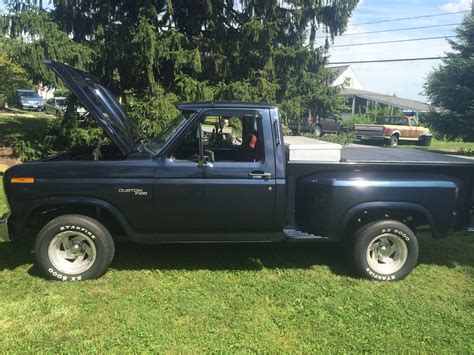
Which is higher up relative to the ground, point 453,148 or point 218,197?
point 218,197

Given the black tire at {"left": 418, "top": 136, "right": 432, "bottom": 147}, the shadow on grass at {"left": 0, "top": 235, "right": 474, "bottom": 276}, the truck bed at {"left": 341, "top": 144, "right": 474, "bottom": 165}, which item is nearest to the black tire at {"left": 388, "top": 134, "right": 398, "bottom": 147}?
the black tire at {"left": 418, "top": 136, "right": 432, "bottom": 147}

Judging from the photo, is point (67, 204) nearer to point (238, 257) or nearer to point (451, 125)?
point (238, 257)

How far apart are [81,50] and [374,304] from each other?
25.1 ft

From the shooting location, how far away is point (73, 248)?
452cm

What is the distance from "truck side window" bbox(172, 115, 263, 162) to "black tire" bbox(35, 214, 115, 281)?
3.61 ft

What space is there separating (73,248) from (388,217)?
3282mm

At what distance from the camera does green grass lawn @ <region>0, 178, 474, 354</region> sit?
3.51 meters

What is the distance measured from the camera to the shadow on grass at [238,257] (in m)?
5.02

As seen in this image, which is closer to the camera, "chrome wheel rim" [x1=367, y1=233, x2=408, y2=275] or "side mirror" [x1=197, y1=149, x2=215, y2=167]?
"side mirror" [x1=197, y1=149, x2=215, y2=167]

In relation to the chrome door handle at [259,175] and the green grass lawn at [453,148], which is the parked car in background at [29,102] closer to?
the green grass lawn at [453,148]

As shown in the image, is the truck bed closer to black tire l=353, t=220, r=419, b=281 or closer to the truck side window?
black tire l=353, t=220, r=419, b=281

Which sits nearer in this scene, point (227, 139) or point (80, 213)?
point (80, 213)

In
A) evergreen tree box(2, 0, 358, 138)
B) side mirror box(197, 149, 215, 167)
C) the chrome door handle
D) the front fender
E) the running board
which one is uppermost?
evergreen tree box(2, 0, 358, 138)

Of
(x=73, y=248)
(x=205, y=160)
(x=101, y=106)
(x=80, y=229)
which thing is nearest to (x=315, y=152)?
(x=205, y=160)
